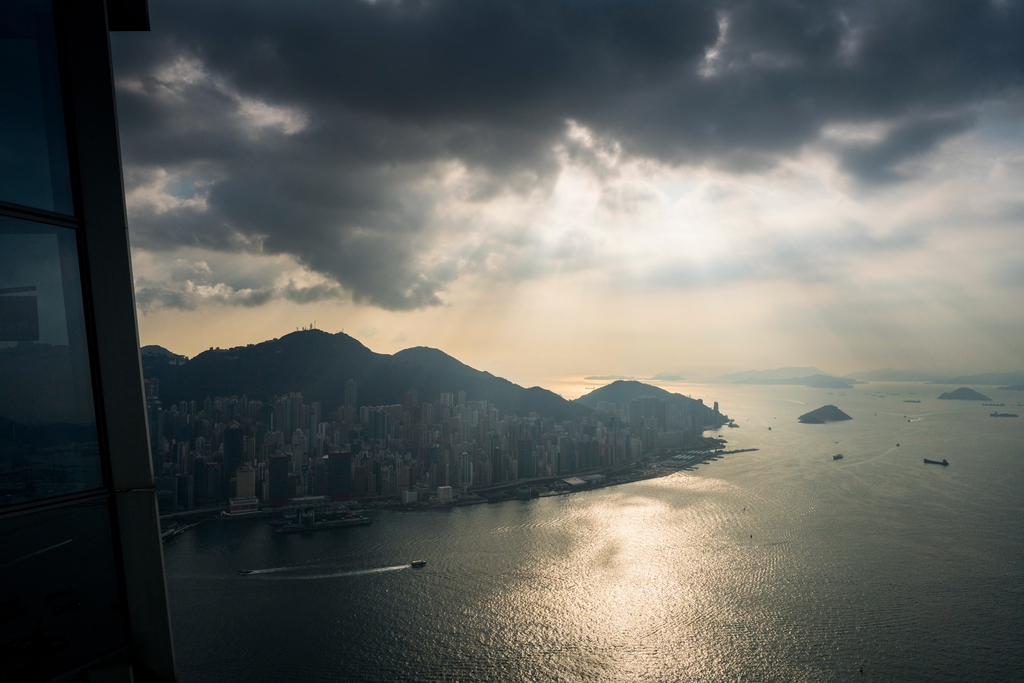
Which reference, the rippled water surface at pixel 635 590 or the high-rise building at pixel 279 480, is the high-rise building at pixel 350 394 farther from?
the rippled water surface at pixel 635 590

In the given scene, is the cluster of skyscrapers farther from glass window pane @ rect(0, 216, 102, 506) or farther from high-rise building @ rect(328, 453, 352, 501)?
glass window pane @ rect(0, 216, 102, 506)

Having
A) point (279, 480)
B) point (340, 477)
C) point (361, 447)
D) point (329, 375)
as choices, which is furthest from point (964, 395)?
point (279, 480)

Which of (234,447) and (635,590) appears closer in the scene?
(635,590)

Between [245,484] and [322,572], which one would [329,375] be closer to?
[245,484]

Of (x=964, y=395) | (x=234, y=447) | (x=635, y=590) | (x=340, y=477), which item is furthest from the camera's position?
(x=964, y=395)

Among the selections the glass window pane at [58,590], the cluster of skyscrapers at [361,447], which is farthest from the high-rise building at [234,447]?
the glass window pane at [58,590]

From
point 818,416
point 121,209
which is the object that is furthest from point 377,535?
point 818,416
